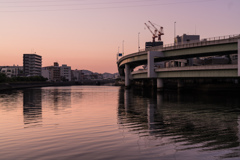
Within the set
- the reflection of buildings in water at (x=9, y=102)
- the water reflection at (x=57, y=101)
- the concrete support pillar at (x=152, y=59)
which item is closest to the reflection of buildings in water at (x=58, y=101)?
the water reflection at (x=57, y=101)

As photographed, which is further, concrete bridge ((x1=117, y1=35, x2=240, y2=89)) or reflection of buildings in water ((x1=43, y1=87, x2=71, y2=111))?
concrete bridge ((x1=117, y1=35, x2=240, y2=89))

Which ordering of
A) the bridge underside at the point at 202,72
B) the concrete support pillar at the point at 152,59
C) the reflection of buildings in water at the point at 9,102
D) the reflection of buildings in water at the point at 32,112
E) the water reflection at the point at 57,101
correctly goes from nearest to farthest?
the reflection of buildings in water at the point at 32,112, the reflection of buildings in water at the point at 9,102, the water reflection at the point at 57,101, the bridge underside at the point at 202,72, the concrete support pillar at the point at 152,59

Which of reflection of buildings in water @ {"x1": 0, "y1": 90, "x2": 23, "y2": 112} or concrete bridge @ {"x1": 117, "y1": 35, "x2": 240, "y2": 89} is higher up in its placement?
concrete bridge @ {"x1": 117, "y1": 35, "x2": 240, "y2": 89}

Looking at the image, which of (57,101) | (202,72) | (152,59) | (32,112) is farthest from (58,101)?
(152,59)

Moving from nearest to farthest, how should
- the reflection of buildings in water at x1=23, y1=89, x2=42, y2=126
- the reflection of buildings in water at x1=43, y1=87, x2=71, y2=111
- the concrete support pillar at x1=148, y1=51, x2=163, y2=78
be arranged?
1. the reflection of buildings in water at x1=23, y1=89, x2=42, y2=126
2. the reflection of buildings in water at x1=43, y1=87, x2=71, y2=111
3. the concrete support pillar at x1=148, y1=51, x2=163, y2=78

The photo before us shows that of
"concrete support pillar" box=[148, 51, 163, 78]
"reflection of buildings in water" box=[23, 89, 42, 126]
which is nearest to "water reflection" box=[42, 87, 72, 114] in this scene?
"reflection of buildings in water" box=[23, 89, 42, 126]

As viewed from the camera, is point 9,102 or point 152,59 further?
point 152,59

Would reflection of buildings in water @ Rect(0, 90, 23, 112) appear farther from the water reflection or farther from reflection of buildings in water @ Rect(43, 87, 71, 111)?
reflection of buildings in water @ Rect(43, 87, 71, 111)

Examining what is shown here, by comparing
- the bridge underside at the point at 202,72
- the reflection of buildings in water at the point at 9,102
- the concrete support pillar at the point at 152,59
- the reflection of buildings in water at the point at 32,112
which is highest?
the concrete support pillar at the point at 152,59

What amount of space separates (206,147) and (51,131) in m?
11.4

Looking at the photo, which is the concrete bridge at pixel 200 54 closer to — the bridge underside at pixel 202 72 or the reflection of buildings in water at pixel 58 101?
the bridge underside at pixel 202 72

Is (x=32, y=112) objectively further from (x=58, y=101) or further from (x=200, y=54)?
(x=200, y=54)

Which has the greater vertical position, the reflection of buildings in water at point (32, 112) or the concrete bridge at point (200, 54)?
the concrete bridge at point (200, 54)

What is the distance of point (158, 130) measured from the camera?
61.6 ft
